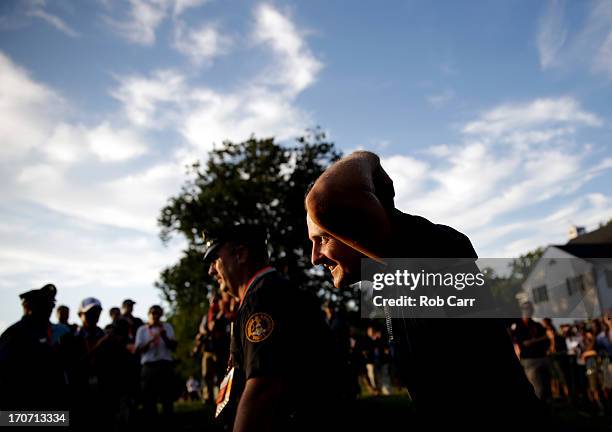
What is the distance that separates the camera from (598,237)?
57188 mm

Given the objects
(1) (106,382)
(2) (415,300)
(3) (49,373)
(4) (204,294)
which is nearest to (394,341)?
(2) (415,300)

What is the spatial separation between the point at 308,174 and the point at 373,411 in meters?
25.4

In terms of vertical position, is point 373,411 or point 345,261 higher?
point 345,261

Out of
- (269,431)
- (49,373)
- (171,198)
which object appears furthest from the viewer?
(171,198)

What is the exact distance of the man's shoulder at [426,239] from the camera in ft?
5.33

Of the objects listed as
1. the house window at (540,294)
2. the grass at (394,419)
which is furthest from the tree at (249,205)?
the house window at (540,294)

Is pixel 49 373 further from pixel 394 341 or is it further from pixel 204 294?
pixel 204 294

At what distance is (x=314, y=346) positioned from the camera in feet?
8.63

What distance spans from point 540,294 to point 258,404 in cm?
6204

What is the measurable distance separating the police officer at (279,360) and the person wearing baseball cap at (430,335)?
87cm

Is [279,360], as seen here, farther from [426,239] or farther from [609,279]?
[609,279]

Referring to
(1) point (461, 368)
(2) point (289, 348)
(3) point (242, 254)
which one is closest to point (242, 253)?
(3) point (242, 254)

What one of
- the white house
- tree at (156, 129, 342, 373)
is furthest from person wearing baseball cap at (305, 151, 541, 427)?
the white house

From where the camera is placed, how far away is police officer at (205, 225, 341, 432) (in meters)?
2.29
